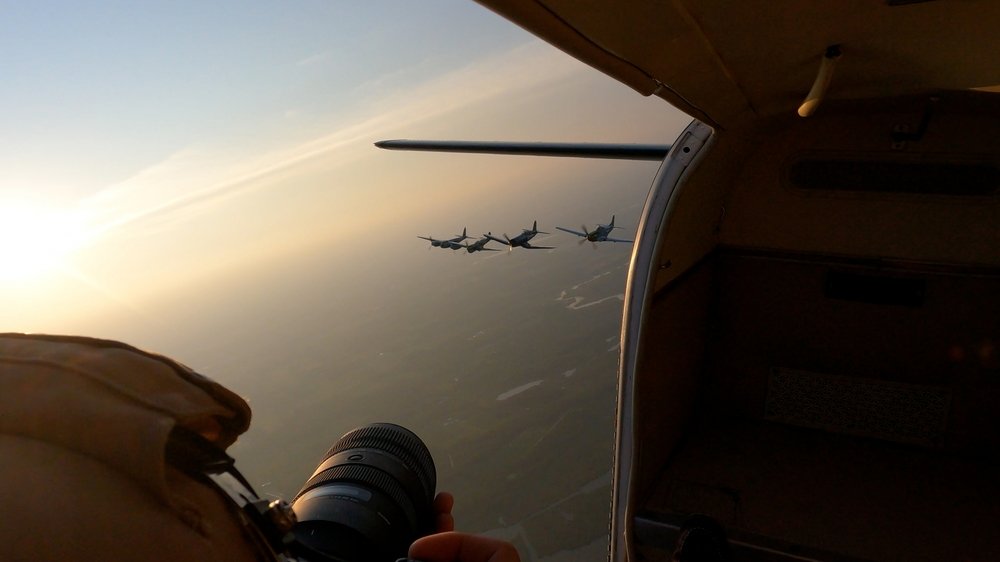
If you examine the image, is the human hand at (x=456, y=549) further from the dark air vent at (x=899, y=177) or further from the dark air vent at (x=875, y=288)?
the dark air vent at (x=875, y=288)

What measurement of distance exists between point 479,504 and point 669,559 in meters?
43.5

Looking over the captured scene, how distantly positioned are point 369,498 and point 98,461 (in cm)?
110

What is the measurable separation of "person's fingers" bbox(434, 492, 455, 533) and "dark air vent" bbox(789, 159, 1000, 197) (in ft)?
8.41

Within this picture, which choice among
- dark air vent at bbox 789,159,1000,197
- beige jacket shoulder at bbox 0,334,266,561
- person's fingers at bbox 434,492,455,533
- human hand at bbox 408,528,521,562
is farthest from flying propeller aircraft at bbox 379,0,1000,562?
beige jacket shoulder at bbox 0,334,266,561

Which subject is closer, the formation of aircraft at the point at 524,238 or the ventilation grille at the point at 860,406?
the ventilation grille at the point at 860,406

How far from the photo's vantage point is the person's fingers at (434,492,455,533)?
182 cm

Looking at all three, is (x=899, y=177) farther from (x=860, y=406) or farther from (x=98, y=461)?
(x=98, y=461)

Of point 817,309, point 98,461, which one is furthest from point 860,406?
point 98,461

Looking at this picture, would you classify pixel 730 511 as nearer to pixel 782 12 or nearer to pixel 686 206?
pixel 686 206

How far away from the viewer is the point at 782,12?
1092mm

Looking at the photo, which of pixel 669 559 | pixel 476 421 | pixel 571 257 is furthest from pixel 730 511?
pixel 571 257

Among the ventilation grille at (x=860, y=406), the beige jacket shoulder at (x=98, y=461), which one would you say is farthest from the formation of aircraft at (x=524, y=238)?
the beige jacket shoulder at (x=98, y=461)

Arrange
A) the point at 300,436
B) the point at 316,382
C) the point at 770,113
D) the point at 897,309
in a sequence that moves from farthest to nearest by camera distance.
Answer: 1. the point at 316,382
2. the point at 300,436
3. the point at 897,309
4. the point at 770,113

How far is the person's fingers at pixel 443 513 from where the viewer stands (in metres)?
1.82
